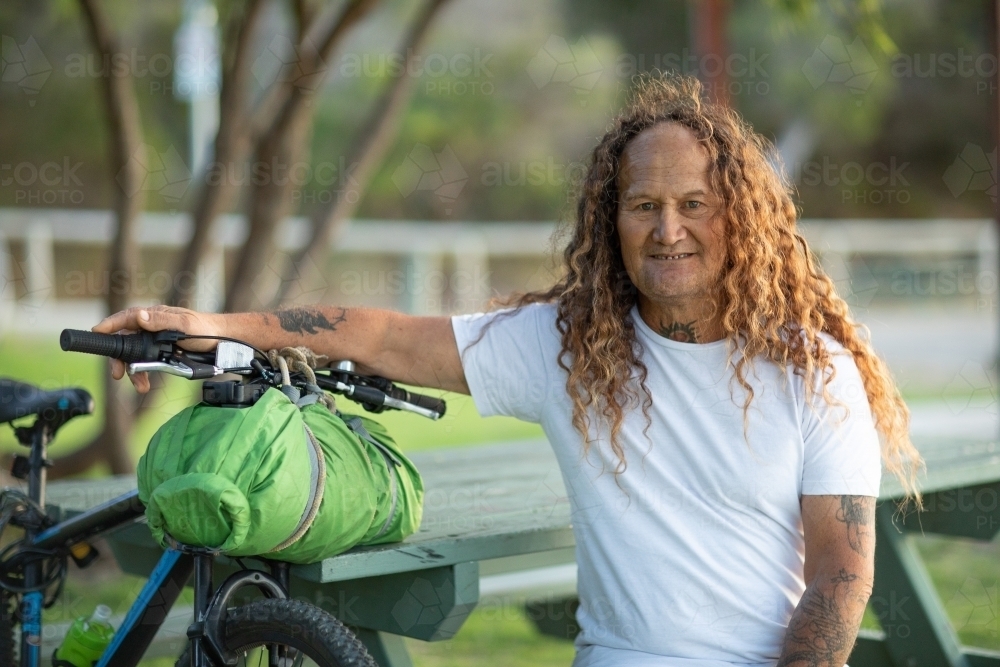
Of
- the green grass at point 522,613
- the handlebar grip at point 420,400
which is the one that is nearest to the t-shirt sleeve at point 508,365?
the handlebar grip at point 420,400

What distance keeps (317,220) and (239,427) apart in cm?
381

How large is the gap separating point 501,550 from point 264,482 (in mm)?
683

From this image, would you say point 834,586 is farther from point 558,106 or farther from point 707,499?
point 558,106

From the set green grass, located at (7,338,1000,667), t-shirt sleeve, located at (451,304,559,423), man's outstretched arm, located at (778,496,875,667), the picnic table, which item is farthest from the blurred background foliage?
man's outstretched arm, located at (778,496,875,667)

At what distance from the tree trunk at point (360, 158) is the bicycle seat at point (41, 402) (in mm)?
2584

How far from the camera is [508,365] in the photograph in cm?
244

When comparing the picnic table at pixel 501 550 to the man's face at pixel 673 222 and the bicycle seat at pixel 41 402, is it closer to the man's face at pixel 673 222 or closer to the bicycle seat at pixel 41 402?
the bicycle seat at pixel 41 402

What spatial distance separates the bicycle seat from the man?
2.24 ft

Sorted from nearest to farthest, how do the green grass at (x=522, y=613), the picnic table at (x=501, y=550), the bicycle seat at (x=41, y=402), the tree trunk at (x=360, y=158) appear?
the picnic table at (x=501, y=550)
the bicycle seat at (x=41, y=402)
the green grass at (x=522, y=613)
the tree trunk at (x=360, y=158)

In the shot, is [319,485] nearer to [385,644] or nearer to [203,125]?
[385,644]

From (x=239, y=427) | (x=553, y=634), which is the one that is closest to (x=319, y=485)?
(x=239, y=427)

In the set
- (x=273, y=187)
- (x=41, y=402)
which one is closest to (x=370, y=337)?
(x=41, y=402)

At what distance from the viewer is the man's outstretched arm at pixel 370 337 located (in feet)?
7.77

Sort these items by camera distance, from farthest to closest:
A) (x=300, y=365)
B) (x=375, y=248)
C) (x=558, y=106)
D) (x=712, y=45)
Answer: (x=558, y=106), (x=375, y=248), (x=712, y=45), (x=300, y=365)
